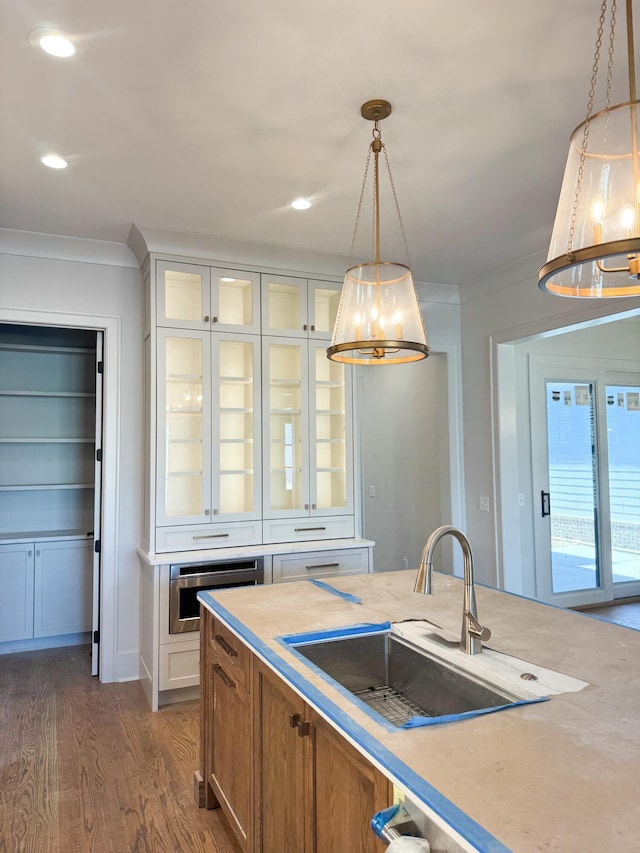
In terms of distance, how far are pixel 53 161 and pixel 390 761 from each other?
2.86 metres

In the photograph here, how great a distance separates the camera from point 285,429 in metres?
4.08

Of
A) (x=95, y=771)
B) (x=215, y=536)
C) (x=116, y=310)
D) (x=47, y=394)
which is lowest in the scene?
(x=95, y=771)

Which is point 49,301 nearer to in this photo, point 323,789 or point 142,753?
point 142,753

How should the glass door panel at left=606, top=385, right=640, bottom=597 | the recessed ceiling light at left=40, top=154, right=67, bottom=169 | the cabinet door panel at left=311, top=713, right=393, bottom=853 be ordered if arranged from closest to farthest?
the cabinet door panel at left=311, top=713, right=393, bottom=853
the recessed ceiling light at left=40, top=154, right=67, bottom=169
the glass door panel at left=606, top=385, right=640, bottom=597

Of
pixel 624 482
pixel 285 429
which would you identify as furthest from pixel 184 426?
pixel 624 482

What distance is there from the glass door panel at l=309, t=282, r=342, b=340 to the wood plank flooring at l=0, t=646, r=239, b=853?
2515mm

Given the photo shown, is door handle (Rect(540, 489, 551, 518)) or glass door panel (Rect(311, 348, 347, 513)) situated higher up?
glass door panel (Rect(311, 348, 347, 513))

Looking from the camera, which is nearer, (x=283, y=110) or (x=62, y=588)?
(x=283, y=110)

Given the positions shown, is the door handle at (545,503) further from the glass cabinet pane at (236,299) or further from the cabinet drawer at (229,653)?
the cabinet drawer at (229,653)

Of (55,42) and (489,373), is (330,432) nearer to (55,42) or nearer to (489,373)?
(489,373)

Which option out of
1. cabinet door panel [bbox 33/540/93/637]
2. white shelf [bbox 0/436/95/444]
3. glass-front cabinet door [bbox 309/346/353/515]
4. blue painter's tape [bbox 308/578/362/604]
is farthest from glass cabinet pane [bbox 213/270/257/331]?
cabinet door panel [bbox 33/540/93/637]

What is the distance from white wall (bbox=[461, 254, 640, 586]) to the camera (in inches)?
167

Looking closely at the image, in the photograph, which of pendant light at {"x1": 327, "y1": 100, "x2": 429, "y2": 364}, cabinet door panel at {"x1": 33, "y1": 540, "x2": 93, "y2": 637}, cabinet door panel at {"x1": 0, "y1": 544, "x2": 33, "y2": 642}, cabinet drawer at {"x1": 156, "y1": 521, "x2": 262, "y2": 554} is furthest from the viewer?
cabinet door panel at {"x1": 33, "y1": 540, "x2": 93, "y2": 637}

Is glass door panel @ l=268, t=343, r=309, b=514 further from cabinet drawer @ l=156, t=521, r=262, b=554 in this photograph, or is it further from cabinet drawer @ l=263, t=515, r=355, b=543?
cabinet drawer @ l=156, t=521, r=262, b=554
